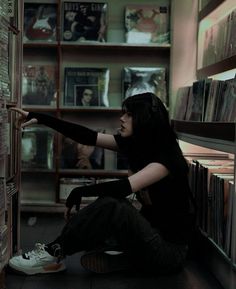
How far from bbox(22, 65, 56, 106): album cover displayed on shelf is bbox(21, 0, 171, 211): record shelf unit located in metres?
0.02

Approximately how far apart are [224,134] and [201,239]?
72 centimetres

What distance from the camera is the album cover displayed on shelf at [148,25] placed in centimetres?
364

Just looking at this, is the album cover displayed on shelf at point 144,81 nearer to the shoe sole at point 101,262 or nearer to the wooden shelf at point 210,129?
the wooden shelf at point 210,129

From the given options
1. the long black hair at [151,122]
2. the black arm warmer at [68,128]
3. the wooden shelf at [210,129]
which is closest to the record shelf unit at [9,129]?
the black arm warmer at [68,128]

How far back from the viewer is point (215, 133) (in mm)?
2375

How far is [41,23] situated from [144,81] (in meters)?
0.85

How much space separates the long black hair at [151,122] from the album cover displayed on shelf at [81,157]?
138 cm

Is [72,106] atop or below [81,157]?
atop

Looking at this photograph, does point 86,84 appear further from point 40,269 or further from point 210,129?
point 40,269

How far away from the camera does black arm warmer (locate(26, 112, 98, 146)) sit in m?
2.49

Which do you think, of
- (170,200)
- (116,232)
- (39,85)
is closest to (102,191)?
(116,232)

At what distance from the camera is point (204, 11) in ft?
10.6

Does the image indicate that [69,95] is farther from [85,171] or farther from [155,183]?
[155,183]

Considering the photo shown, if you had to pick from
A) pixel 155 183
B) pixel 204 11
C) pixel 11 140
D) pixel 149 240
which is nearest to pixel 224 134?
pixel 155 183
